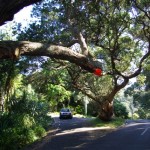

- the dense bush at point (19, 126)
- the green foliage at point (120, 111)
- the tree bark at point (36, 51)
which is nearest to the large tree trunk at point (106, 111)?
the dense bush at point (19, 126)

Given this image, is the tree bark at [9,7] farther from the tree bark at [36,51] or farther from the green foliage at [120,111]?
the green foliage at [120,111]

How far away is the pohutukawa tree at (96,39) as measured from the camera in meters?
11.6

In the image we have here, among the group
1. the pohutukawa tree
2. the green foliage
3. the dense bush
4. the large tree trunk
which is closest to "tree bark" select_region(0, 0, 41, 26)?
the pohutukawa tree

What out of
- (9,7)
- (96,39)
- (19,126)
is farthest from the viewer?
(96,39)

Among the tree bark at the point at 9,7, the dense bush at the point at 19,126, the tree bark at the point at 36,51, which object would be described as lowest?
the dense bush at the point at 19,126

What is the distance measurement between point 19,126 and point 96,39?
8.13 m

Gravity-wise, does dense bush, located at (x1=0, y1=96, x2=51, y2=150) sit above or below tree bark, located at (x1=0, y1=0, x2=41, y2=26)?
below

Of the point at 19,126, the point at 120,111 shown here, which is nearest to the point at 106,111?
the point at 19,126

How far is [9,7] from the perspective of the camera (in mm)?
8891

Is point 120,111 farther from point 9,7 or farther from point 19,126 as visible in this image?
point 9,7

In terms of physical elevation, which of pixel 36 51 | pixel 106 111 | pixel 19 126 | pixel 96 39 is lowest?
pixel 19 126

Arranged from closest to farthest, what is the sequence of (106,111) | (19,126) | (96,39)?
(19,126) < (96,39) < (106,111)

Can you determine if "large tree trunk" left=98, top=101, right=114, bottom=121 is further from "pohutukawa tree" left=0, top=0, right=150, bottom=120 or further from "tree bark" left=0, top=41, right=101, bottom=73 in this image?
"tree bark" left=0, top=41, right=101, bottom=73

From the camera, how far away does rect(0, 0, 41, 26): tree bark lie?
8.76 metres
